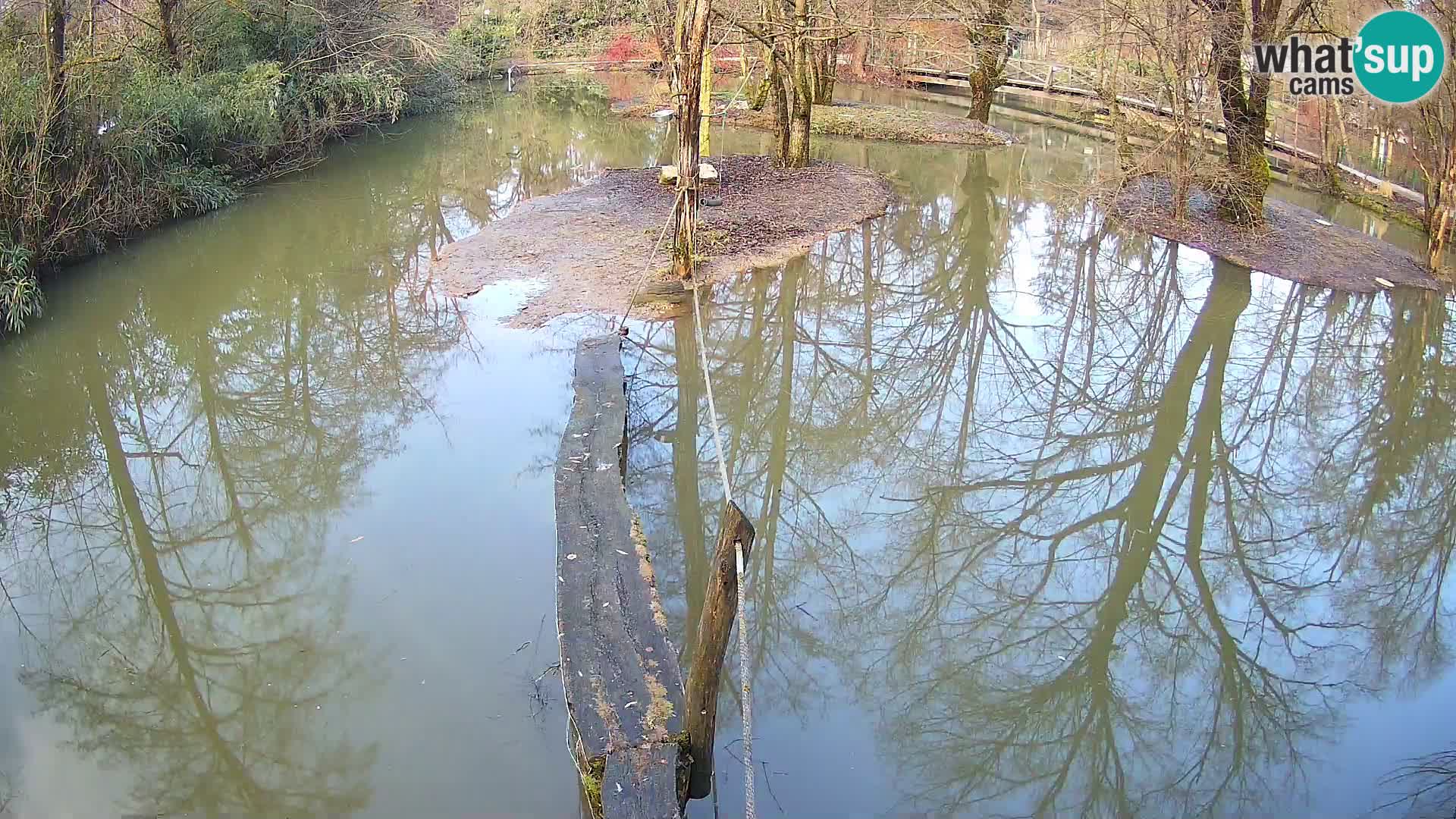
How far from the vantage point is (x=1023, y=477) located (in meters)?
7.14

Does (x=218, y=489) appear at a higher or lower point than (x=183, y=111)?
lower

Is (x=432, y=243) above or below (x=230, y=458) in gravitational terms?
above

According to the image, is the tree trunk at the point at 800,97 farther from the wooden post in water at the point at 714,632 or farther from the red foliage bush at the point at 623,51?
the red foliage bush at the point at 623,51

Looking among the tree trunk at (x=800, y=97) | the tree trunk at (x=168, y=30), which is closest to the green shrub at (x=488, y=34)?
the tree trunk at (x=168, y=30)

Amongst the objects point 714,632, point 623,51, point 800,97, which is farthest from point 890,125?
point 714,632

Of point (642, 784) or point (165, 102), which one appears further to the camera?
point (165, 102)

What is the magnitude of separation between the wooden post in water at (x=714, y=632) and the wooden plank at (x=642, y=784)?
0.15 m

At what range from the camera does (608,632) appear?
4.49 metres

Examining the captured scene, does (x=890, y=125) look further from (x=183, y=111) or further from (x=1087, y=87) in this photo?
(x=183, y=111)

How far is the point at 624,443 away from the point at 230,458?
3.17 m

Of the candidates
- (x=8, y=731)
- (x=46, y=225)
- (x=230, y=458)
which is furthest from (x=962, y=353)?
(x=46, y=225)

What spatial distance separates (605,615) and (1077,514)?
3611 millimetres

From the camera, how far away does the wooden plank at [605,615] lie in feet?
13.0

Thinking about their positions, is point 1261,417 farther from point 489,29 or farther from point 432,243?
point 489,29
